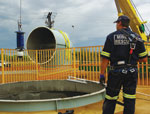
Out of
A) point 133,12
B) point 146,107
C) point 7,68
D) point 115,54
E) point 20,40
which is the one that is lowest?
point 146,107

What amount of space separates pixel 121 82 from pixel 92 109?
5.50ft

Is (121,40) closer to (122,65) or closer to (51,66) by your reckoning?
(122,65)

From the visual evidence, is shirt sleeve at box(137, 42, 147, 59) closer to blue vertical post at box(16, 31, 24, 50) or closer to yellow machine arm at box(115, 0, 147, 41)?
yellow machine arm at box(115, 0, 147, 41)

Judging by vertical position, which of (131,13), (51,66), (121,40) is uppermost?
(131,13)

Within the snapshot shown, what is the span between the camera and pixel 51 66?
10.5 metres

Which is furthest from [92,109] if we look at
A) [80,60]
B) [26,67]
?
[26,67]

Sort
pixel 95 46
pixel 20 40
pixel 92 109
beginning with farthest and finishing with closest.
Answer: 1. pixel 20 40
2. pixel 95 46
3. pixel 92 109

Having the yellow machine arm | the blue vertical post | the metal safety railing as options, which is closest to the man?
the metal safety railing

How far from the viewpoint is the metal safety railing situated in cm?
868

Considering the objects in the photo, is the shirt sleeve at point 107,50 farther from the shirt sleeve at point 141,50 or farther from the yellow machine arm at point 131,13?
the yellow machine arm at point 131,13

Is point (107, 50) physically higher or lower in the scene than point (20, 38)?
lower

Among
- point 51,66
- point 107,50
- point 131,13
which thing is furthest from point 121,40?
point 131,13

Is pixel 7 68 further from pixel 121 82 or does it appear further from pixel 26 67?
pixel 121 82

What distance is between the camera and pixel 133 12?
10.6 m
